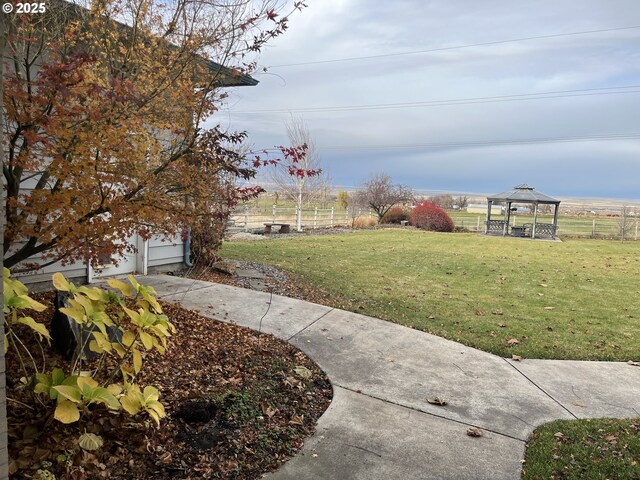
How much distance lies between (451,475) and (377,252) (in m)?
11.4

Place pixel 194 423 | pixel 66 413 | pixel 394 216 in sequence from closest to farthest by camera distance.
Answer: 1. pixel 66 413
2. pixel 194 423
3. pixel 394 216

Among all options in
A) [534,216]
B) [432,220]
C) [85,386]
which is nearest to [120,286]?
[85,386]

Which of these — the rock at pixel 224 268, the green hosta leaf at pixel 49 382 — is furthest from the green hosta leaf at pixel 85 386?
the rock at pixel 224 268

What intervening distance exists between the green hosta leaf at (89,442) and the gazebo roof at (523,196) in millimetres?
24483

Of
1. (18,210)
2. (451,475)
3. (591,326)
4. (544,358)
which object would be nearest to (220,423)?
(451,475)

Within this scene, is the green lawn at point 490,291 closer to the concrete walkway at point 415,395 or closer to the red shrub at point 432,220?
the concrete walkway at point 415,395

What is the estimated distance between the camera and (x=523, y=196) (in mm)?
24094

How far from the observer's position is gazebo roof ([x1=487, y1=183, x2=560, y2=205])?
23.4 meters

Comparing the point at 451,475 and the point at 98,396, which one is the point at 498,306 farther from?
the point at 98,396

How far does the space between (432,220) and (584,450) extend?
2356 cm

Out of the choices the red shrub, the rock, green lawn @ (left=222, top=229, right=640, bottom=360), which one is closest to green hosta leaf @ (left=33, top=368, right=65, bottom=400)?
green lawn @ (left=222, top=229, right=640, bottom=360)

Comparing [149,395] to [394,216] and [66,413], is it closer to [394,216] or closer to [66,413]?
[66,413]

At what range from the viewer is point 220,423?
9.45 ft

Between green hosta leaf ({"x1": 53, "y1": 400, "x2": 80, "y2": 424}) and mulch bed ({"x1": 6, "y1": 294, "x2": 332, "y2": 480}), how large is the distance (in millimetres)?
297
